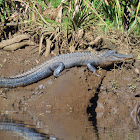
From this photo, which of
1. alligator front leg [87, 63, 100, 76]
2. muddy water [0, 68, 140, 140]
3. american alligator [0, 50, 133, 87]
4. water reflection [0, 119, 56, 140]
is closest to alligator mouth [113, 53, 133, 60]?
american alligator [0, 50, 133, 87]

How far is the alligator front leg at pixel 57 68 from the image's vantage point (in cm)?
772

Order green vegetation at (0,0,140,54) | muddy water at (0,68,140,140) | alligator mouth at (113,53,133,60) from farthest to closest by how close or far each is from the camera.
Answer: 1. green vegetation at (0,0,140,54)
2. alligator mouth at (113,53,133,60)
3. muddy water at (0,68,140,140)

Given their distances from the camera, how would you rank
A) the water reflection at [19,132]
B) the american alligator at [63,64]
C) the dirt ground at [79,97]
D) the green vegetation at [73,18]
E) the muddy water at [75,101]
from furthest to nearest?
the green vegetation at [73,18], the american alligator at [63,64], the dirt ground at [79,97], the muddy water at [75,101], the water reflection at [19,132]

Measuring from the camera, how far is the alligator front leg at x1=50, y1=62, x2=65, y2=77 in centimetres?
772

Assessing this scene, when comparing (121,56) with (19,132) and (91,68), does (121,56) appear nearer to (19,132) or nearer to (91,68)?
(91,68)

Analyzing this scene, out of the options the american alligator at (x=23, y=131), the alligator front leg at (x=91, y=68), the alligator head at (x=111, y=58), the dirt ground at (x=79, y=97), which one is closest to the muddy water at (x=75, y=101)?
the dirt ground at (x=79, y=97)

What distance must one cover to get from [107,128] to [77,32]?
4451 millimetres

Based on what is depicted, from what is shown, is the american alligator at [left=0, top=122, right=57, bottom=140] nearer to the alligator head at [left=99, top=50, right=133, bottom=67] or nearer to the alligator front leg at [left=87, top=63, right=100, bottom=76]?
the alligator front leg at [left=87, top=63, right=100, bottom=76]

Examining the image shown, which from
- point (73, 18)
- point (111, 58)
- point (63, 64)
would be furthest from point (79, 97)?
point (73, 18)

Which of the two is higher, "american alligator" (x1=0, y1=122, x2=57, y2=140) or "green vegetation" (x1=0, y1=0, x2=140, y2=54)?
"green vegetation" (x1=0, y1=0, x2=140, y2=54)

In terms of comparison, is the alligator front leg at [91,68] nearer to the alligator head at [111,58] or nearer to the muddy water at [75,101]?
the muddy water at [75,101]

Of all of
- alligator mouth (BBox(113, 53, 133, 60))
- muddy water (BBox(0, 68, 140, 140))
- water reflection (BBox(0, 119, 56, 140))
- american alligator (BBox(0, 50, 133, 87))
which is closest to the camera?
water reflection (BBox(0, 119, 56, 140))

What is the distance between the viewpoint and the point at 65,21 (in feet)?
28.9

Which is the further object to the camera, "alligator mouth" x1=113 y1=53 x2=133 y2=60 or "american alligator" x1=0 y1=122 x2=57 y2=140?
"alligator mouth" x1=113 y1=53 x2=133 y2=60
